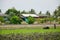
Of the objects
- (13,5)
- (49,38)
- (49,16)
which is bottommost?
(49,38)

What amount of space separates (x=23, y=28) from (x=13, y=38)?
0.82m

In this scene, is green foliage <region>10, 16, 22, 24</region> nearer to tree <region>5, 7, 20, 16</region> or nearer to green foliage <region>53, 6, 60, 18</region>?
tree <region>5, 7, 20, 16</region>

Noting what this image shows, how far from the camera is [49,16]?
14.5ft

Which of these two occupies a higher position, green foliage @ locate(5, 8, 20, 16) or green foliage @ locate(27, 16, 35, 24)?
green foliage @ locate(5, 8, 20, 16)

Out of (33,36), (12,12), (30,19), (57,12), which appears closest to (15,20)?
(12,12)

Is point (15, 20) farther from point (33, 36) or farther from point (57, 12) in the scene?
point (57, 12)

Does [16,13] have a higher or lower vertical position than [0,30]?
higher

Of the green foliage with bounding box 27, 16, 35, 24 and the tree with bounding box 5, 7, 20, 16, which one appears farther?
the green foliage with bounding box 27, 16, 35, 24

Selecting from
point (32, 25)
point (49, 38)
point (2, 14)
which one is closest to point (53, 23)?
point (32, 25)

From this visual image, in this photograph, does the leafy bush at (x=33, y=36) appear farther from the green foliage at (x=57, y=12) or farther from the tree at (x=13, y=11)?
the green foliage at (x=57, y=12)

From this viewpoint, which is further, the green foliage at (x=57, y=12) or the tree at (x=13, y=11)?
the green foliage at (x=57, y=12)

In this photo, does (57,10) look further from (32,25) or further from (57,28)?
(32,25)

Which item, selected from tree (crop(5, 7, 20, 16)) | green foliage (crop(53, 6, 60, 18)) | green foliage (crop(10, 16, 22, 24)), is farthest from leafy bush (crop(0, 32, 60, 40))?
green foliage (crop(53, 6, 60, 18))

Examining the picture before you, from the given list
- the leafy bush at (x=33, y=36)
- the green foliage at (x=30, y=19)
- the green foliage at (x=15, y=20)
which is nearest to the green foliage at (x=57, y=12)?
the green foliage at (x=30, y=19)
